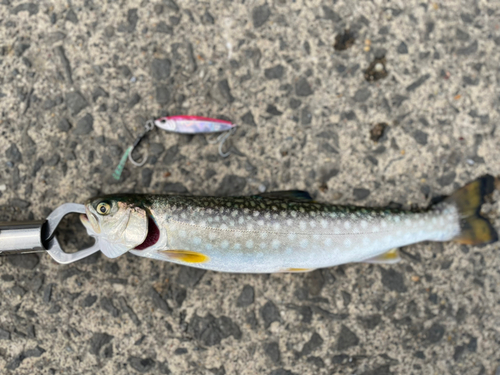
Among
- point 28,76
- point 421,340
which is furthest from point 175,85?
point 421,340

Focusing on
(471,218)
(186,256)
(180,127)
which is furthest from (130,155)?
(471,218)

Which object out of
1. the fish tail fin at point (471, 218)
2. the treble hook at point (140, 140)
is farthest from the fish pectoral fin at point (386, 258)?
the treble hook at point (140, 140)

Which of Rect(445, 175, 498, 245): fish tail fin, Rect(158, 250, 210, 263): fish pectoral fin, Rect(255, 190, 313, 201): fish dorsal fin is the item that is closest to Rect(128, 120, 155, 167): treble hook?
Rect(158, 250, 210, 263): fish pectoral fin

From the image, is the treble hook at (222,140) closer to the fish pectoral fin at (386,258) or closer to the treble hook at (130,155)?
the treble hook at (130,155)

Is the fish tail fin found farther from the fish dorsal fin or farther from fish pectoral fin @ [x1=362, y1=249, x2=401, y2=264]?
the fish dorsal fin

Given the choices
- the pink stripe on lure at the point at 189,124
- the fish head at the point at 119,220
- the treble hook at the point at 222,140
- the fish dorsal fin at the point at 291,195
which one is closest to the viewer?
the fish head at the point at 119,220

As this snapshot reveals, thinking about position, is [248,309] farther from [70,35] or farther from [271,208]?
[70,35]
